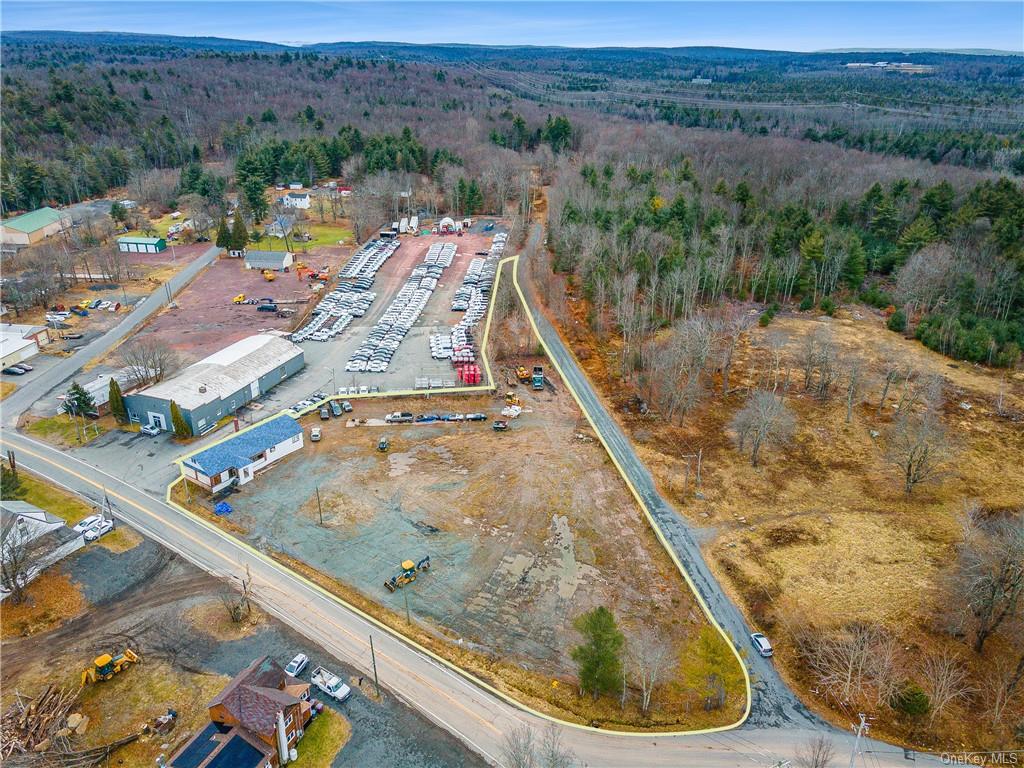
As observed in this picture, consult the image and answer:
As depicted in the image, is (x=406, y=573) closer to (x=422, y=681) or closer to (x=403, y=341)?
(x=422, y=681)

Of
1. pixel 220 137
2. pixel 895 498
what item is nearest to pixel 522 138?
pixel 220 137

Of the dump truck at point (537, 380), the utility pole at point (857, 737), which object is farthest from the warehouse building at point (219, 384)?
the utility pole at point (857, 737)

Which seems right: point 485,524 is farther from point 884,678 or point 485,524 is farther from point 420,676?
point 884,678

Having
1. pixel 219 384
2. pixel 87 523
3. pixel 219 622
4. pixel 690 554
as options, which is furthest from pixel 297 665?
pixel 219 384

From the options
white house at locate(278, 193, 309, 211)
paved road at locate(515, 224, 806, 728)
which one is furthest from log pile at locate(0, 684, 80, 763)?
white house at locate(278, 193, 309, 211)

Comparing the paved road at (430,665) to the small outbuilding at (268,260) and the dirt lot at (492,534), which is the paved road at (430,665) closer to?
the dirt lot at (492,534)
